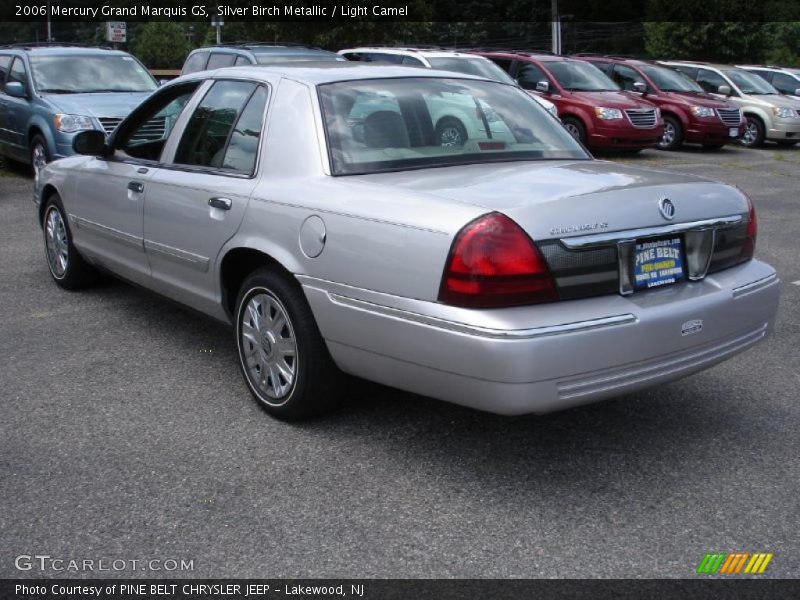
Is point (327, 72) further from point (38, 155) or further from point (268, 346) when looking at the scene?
point (38, 155)

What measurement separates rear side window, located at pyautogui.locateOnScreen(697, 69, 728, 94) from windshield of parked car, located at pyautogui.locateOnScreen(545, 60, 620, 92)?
4304 millimetres

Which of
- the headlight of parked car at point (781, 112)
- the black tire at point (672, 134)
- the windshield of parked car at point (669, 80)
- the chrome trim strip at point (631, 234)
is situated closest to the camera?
the chrome trim strip at point (631, 234)

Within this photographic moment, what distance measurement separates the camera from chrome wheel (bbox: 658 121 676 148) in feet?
63.7

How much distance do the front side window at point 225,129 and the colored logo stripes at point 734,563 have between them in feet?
8.69

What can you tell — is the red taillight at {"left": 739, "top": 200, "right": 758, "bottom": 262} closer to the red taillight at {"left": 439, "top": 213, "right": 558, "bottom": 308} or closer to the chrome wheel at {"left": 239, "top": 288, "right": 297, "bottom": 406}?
the red taillight at {"left": 439, "top": 213, "right": 558, "bottom": 308}

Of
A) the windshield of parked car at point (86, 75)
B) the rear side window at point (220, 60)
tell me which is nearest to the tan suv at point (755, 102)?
the rear side window at point (220, 60)

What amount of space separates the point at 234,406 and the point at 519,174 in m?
1.71

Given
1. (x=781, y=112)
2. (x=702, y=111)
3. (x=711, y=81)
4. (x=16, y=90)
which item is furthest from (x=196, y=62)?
(x=781, y=112)

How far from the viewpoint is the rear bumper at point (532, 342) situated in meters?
3.63

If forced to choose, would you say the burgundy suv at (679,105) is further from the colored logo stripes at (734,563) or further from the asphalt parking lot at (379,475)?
the colored logo stripes at (734,563)

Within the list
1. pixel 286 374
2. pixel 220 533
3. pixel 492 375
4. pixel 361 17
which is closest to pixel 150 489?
pixel 220 533

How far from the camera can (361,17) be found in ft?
115

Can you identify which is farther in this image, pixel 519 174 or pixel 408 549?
pixel 519 174

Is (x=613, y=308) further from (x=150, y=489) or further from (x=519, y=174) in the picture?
(x=150, y=489)
